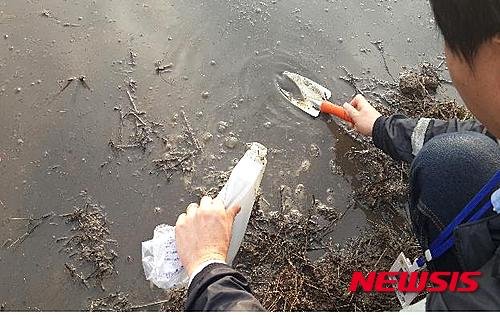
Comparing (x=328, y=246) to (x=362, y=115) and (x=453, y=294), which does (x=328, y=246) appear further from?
(x=453, y=294)

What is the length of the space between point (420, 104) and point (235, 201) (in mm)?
1210

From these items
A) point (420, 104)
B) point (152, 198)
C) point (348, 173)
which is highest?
point (420, 104)

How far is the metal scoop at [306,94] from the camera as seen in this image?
8.87ft

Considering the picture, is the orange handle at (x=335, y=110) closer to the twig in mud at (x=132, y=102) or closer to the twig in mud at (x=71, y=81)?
the twig in mud at (x=132, y=102)

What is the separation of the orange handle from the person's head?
998 millimetres

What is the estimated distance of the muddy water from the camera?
233cm

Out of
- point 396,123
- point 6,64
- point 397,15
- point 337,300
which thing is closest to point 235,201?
point 337,300

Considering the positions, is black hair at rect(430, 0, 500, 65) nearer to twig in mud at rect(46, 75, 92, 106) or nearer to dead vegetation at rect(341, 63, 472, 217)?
dead vegetation at rect(341, 63, 472, 217)

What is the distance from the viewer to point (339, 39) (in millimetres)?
2994

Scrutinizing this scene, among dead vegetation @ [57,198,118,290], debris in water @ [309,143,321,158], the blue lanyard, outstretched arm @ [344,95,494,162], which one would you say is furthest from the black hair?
dead vegetation @ [57,198,118,290]

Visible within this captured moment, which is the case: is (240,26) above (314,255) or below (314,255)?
above

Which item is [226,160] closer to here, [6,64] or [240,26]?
[240,26]

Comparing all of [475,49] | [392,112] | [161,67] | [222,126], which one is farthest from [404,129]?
[161,67]

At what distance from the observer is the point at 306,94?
2750mm
